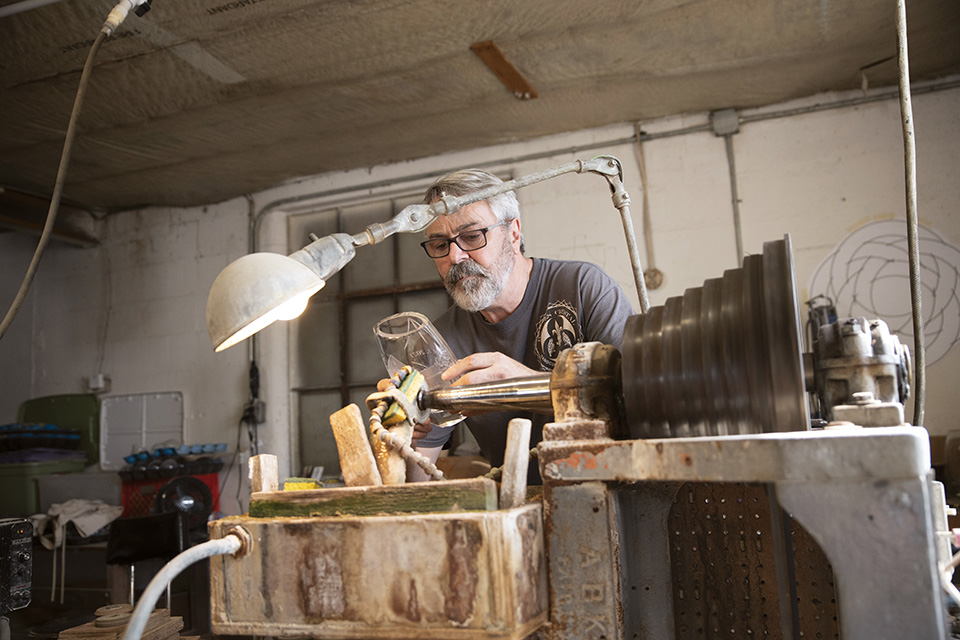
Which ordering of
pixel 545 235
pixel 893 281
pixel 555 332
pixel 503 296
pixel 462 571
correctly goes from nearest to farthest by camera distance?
pixel 462 571 < pixel 555 332 < pixel 503 296 < pixel 893 281 < pixel 545 235

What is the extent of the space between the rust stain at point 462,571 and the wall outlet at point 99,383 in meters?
5.04

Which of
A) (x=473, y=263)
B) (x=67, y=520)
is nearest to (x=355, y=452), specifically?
(x=473, y=263)

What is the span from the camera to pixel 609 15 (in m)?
2.80

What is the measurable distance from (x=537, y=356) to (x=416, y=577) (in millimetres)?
1176

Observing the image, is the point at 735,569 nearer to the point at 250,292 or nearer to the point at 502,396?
the point at 502,396

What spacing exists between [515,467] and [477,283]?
1148 millimetres

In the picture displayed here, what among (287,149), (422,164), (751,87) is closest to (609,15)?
(751,87)

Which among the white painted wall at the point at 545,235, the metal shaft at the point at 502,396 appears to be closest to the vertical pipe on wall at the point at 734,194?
the white painted wall at the point at 545,235

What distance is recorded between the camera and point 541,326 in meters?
1.98

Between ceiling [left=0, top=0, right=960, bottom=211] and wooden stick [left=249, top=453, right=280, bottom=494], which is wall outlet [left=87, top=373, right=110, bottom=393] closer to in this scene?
ceiling [left=0, top=0, right=960, bottom=211]

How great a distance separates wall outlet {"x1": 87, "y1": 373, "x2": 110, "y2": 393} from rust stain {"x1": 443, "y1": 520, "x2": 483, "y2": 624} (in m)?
5.04

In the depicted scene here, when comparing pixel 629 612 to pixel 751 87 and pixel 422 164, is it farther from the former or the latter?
pixel 422 164

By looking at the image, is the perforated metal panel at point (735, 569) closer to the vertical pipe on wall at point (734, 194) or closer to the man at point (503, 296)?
the man at point (503, 296)

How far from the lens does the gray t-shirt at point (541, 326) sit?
181cm
